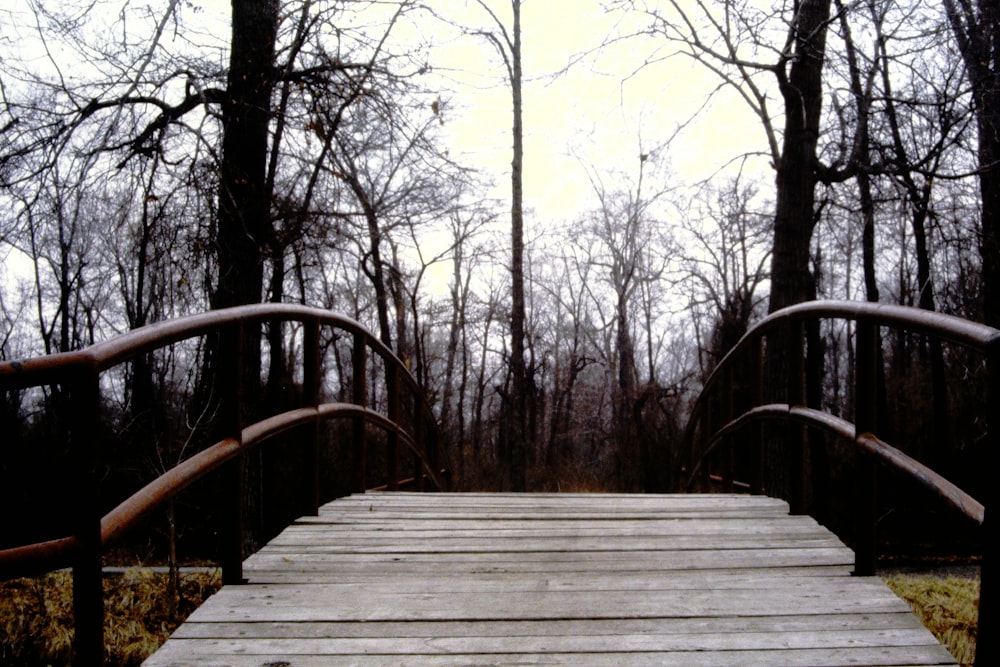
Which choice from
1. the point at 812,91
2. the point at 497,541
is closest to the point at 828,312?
the point at 497,541

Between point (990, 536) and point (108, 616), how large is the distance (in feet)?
18.8

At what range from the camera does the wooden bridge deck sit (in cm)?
231

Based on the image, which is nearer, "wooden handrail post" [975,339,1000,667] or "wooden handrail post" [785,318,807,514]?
"wooden handrail post" [975,339,1000,667]

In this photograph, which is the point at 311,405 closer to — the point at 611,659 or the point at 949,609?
the point at 611,659

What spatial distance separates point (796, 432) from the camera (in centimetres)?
411

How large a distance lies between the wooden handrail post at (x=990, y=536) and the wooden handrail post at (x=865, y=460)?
3.01ft

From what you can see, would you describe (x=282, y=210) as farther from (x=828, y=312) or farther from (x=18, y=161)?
(x=828, y=312)

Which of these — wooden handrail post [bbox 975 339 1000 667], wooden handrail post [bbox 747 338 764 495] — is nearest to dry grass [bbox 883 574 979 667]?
wooden handrail post [bbox 747 338 764 495]

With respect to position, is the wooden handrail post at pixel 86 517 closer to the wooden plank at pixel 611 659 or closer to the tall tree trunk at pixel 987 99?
the wooden plank at pixel 611 659

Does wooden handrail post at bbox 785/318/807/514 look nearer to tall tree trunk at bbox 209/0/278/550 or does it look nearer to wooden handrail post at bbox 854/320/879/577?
wooden handrail post at bbox 854/320/879/577

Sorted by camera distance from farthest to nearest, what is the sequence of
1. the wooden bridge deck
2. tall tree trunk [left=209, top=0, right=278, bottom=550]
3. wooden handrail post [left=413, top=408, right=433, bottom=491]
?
tall tree trunk [left=209, top=0, right=278, bottom=550] → wooden handrail post [left=413, top=408, right=433, bottom=491] → the wooden bridge deck

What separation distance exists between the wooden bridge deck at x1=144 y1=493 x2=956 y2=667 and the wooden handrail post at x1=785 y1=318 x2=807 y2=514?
115 millimetres

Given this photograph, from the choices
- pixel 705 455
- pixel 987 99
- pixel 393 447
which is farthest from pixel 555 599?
pixel 987 99

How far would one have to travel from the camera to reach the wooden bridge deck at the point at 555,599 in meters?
2.31
